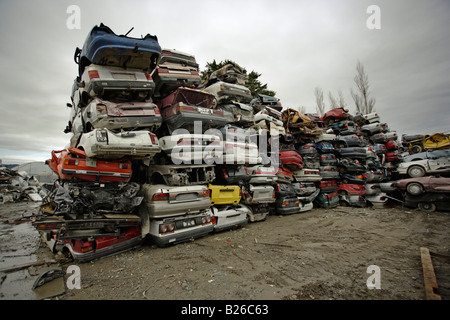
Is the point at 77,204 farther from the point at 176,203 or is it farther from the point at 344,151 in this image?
the point at 344,151

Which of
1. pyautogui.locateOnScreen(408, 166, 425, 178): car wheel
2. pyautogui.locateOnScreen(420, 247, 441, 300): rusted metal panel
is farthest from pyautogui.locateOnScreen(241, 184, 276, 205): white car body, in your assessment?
pyautogui.locateOnScreen(408, 166, 425, 178): car wheel

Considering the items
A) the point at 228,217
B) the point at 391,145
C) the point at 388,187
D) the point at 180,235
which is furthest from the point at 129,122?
the point at 391,145

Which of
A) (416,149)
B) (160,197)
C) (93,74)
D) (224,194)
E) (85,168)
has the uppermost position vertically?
(93,74)

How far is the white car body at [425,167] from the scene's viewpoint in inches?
342

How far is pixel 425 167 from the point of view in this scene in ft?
30.0

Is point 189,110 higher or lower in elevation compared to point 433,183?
higher

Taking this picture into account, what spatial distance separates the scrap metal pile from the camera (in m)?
3.29

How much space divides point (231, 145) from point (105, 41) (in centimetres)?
311

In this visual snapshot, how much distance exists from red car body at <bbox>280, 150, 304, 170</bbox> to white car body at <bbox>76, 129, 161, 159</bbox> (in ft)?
16.3

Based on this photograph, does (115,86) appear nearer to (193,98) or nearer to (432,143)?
(193,98)

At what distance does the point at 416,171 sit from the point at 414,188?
2.71 m

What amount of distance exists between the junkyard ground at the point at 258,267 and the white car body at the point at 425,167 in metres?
5.43

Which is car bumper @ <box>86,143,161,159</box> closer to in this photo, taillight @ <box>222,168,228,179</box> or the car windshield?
the car windshield

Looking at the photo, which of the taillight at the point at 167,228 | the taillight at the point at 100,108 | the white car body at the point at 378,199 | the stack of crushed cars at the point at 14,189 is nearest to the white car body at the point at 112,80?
the taillight at the point at 100,108
